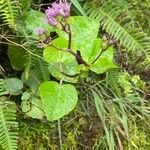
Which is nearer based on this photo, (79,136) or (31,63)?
(31,63)

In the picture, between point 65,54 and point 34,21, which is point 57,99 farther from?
point 34,21

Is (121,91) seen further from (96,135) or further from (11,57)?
(11,57)

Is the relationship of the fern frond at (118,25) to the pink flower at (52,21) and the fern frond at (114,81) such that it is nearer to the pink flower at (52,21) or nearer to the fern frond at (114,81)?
the fern frond at (114,81)

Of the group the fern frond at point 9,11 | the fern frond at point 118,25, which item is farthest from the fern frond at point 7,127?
the fern frond at point 118,25

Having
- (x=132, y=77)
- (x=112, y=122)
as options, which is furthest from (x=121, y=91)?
(x=112, y=122)

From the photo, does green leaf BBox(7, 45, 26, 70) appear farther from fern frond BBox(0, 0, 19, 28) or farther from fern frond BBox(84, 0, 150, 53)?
fern frond BBox(84, 0, 150, 53)

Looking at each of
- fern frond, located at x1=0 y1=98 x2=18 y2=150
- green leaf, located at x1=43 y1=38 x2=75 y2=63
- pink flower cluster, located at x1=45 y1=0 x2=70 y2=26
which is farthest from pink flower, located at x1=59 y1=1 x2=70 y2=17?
fern frond, located at x1=0 y1=98 x2=18 y2=150

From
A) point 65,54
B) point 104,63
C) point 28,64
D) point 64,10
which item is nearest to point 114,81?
point 104,63
